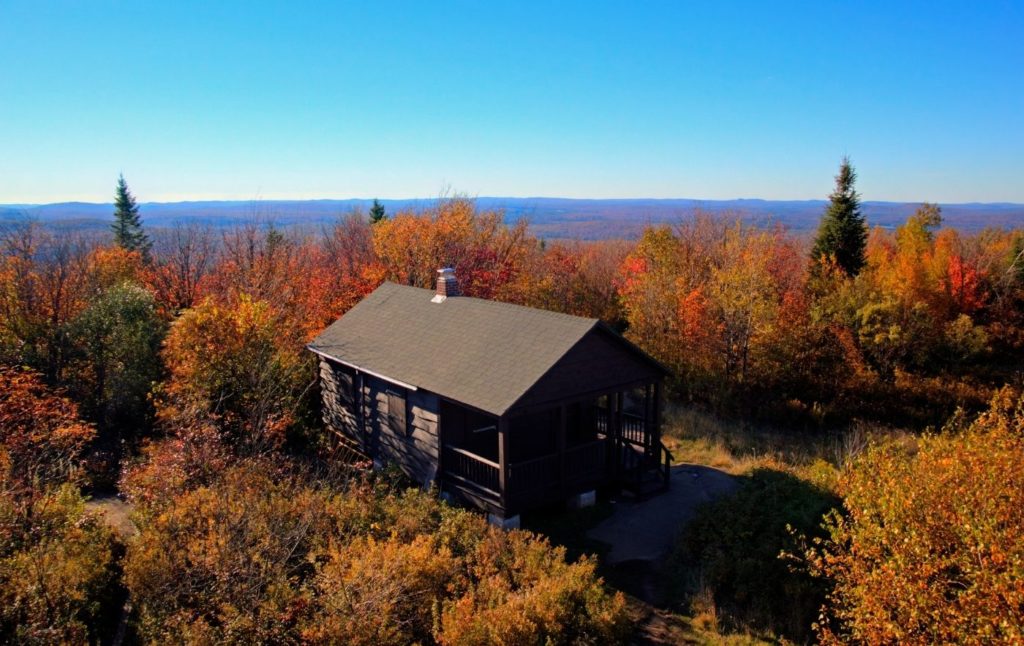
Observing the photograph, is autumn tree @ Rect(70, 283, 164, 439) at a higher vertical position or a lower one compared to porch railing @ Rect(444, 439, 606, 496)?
higher

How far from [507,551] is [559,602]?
2221mm

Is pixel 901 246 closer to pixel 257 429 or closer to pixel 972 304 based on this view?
pixel 972 304

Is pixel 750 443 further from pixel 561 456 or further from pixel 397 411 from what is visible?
pixel 397 411

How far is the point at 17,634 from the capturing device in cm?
884

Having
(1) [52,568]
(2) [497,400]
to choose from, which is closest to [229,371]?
(1) [52,568]

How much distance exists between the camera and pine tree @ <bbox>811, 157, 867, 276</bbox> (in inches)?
1420

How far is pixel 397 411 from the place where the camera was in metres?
17.9

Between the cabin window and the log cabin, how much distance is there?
3 centimetres

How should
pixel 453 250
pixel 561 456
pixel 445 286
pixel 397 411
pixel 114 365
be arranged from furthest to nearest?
pixel 453 250
pixel 114 365
pixel 445 286
pixel 397 411
pixel 561 456

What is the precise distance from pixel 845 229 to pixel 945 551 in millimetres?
32834

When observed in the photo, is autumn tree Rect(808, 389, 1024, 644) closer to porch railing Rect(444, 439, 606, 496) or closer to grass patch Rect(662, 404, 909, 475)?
porch railing Rect(444, 439, 606, 496)

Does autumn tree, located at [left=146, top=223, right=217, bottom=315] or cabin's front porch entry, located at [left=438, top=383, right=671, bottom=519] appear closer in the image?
cabin's front porch entry, located at [left=438, top=383, right=671, bottom=519]

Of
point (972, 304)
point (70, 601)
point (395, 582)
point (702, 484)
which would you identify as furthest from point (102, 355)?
point (972, 304)

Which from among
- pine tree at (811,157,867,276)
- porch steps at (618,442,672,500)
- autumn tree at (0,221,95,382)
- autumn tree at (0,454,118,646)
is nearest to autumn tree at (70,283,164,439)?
autumn tree at (0,221,95,382)
